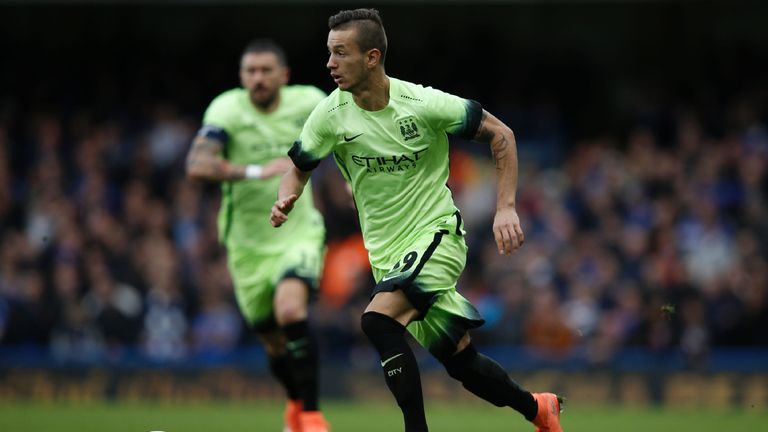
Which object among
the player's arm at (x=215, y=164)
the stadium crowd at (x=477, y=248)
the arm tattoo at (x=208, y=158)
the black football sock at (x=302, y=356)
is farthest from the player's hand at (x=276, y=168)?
the stadium crowd at (x=477, y=248)

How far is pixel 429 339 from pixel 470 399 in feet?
28.3

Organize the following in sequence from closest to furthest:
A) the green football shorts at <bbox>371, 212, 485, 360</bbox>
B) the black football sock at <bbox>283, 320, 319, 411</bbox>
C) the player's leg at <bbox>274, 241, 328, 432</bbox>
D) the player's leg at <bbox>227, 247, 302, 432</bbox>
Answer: the green football shorts at <bbox>371, 212, 485, 360</bbox>, the player's leg at <bbox>274, 241, 328, 432</bbox>, the black football sock at <bbox>283, 320, 319, 411</bbox>, the player's leg at <bbox>227, 247, 302, 432</bbox>

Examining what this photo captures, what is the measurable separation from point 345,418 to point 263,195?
398cm

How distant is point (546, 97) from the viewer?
20.9 meters

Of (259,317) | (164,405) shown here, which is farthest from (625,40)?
(259,317)

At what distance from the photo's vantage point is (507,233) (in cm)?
739

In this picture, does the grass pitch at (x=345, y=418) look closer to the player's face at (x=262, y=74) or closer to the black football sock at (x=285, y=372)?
the black football sock at (x=285, y=372)

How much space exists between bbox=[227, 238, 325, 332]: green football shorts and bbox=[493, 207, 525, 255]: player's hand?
2981 mm

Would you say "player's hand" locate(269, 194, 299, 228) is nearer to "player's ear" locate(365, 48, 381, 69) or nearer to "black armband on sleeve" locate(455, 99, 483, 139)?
"player's ear" locate(365, 48, 381, 69)

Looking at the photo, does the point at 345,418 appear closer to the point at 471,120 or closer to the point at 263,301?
the point at 263,301

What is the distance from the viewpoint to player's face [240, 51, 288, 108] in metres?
10.3

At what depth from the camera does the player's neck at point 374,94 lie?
25.4 feet

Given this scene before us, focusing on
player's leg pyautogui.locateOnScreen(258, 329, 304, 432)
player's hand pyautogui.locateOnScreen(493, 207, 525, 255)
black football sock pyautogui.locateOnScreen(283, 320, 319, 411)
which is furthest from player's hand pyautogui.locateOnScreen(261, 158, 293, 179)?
player's hand pyautogui.locateOnScreen(493, 207, 525, 255)

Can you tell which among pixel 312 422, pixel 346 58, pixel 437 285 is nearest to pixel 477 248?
pixel 312 422
